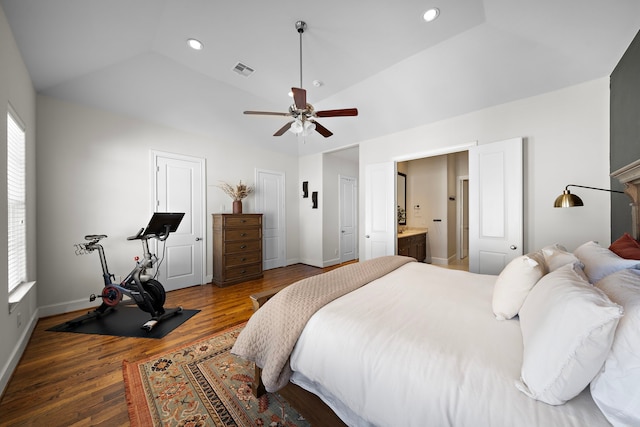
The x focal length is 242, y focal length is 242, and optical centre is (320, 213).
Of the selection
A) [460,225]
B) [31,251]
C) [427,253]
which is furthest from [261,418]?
[460,225]

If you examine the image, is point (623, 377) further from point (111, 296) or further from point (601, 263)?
point (111, 296)

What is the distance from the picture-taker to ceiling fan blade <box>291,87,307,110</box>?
84.4 inches

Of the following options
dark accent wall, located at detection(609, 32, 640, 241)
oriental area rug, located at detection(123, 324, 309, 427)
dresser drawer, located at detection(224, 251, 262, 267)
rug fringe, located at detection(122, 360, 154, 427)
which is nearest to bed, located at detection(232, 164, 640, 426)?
oriental area rug, located at detection(123, 324, 309, 427)

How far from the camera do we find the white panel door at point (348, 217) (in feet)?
19.5

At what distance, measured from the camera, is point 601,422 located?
708 mm

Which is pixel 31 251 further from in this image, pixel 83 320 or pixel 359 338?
pixel 359 338

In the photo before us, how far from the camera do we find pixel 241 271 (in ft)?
14.3

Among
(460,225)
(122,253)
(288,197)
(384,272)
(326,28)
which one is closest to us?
(384,272)

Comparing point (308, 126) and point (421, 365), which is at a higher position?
point (308, 126)

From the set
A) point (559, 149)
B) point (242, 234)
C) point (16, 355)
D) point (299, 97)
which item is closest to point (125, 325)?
point (16, 355)

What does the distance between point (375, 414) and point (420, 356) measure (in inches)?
12.4

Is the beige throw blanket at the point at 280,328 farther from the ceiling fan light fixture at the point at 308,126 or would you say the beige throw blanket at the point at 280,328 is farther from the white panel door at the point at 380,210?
the white panel door at the point at 380,210

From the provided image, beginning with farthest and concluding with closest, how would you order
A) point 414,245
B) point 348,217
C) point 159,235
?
point 348,217 < point 414,245 < point 159,235

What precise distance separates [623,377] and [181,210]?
4.60 meters
